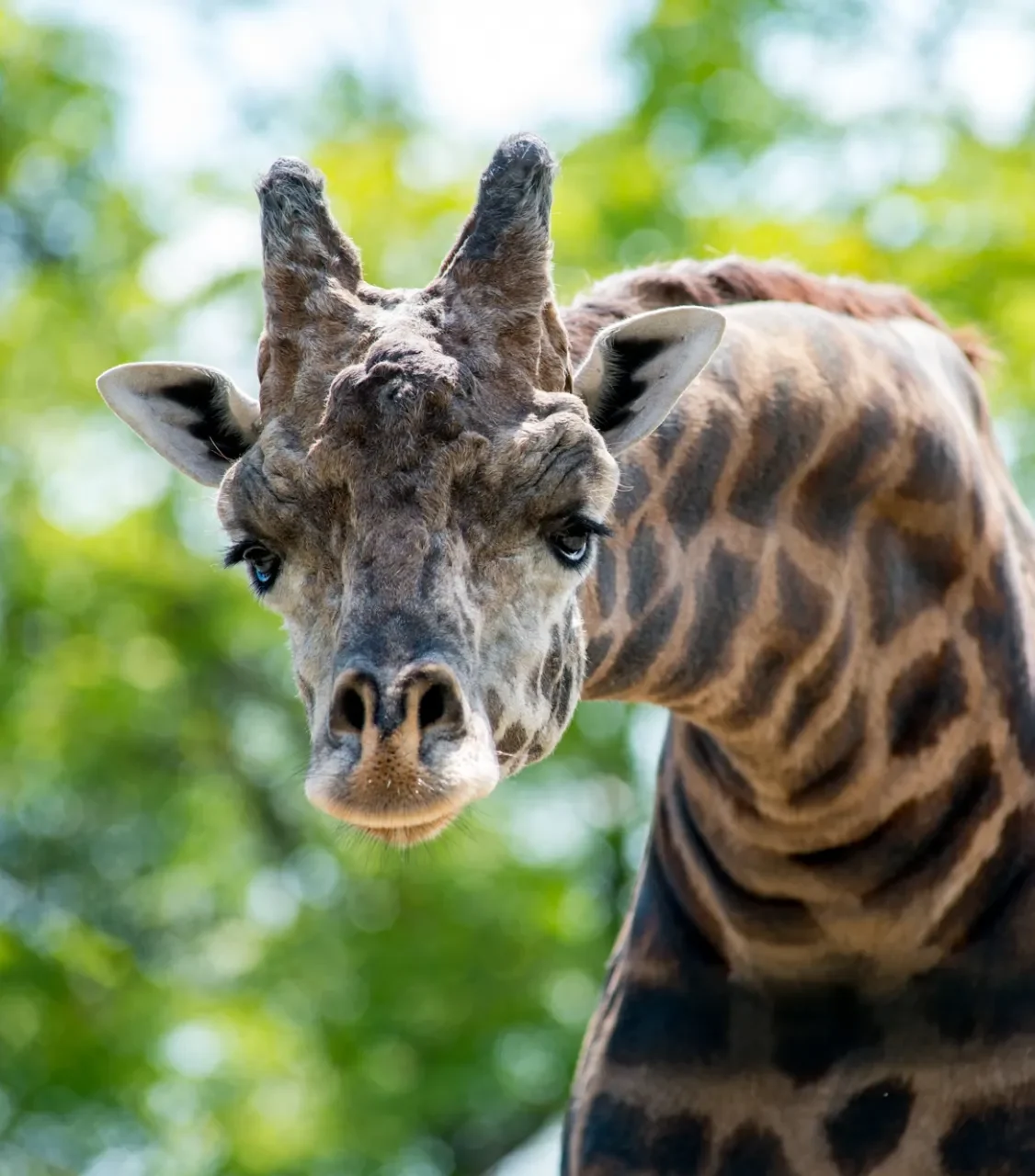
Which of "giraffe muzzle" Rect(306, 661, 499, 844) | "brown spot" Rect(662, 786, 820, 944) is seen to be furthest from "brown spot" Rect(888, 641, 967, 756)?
"giraffe muzzle" Rect(306, 661, 499, 844)

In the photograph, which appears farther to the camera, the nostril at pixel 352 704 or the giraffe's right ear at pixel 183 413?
the giraffe's right ear at pixel 183 413

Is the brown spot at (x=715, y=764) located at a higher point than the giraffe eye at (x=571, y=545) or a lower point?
lower

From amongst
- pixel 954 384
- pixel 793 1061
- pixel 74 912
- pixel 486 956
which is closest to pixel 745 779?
pixel 793 1061

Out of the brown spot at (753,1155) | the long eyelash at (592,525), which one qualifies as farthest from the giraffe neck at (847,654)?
the long eyelash at (592,525)

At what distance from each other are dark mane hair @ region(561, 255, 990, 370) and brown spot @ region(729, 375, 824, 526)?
37 cm

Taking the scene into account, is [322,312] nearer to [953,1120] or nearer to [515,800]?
[953,1120]

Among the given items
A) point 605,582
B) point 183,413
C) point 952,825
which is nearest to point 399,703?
point 605,582

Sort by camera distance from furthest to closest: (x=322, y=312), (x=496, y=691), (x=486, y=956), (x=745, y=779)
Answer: (x=486, y=956), (x=745, y=779), (x=322, y=312), (x=496, y=691)

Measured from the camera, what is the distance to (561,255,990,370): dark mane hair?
5371 millimetres

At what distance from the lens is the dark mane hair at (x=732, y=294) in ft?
17.6

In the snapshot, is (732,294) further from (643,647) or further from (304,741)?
(304,741)

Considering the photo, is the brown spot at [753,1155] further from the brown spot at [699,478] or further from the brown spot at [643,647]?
the brown spot at [699,478]

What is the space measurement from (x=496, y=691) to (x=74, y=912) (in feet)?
59.0

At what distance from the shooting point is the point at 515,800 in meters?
17.5
